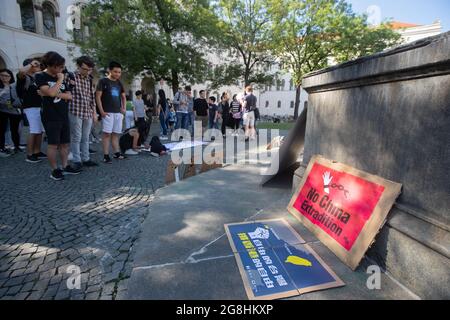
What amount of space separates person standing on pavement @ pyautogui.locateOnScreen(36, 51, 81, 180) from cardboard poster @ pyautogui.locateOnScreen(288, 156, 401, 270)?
3.84 meters

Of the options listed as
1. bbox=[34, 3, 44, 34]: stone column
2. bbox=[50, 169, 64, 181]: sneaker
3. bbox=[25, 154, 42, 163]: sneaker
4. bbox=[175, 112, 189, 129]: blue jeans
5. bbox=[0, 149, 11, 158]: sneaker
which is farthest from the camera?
bbox=[34, 3, 44, 34]: stone column

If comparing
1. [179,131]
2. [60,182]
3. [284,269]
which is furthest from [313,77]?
[179,131]

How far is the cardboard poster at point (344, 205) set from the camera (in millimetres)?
1876

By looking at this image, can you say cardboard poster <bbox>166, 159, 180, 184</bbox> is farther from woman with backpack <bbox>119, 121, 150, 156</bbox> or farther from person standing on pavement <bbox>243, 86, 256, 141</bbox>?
person standing on pavement <bbox>243, 86, 256, 141</bbox>

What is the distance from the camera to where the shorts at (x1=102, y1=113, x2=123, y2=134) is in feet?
17.2

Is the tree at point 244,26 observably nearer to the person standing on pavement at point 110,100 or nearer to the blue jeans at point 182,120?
the blue jeans at point 182,120

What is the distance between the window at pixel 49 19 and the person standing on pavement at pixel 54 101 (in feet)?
74.0

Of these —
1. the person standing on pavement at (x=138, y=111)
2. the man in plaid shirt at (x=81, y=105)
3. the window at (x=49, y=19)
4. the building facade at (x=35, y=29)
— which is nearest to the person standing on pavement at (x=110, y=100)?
the man in plaid shirt at (x=81, y=105)

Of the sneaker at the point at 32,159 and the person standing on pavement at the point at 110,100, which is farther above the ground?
the person standing on pavement at the point at 110,100

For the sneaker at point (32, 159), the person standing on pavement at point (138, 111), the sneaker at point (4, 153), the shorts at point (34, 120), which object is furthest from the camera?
the person standing on pavement at point (138, 111)

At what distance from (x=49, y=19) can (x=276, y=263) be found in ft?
90.8

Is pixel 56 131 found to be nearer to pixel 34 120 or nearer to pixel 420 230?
pixel 34 120

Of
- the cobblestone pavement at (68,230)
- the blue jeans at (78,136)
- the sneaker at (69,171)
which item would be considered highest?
the blue jeans at (78,136)

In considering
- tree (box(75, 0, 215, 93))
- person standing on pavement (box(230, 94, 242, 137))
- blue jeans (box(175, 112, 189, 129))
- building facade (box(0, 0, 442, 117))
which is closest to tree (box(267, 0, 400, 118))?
building facade (box(0, 0, 442, 117))
